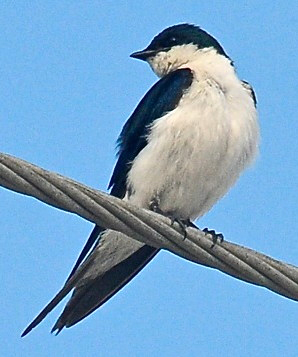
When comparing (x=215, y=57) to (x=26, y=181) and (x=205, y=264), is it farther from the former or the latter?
(x=26, y=181)

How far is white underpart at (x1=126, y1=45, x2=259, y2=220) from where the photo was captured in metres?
4.08

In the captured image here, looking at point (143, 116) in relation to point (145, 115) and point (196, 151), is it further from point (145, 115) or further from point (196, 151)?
point (196, 151)

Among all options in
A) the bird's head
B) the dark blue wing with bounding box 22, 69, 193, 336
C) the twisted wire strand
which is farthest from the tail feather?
the bird's head

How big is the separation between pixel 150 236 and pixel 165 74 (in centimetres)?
214

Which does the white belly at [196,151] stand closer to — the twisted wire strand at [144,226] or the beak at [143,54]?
the beak at [143,54]

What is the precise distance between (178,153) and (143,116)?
0.32m

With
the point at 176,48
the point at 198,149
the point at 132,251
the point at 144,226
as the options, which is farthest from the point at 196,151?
the point at 144,226

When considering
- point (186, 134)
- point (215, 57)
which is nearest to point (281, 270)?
point (186, 134)

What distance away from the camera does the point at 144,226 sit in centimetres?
276

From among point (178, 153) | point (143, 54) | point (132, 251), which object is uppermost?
point (143, 54)

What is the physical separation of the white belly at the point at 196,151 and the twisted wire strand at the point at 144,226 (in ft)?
3.79

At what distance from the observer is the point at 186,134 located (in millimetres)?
4059

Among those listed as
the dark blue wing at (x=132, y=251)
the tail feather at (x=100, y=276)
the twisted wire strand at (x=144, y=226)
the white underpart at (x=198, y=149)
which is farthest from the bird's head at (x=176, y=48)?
the twisted wire strand at (x=144, y=226)

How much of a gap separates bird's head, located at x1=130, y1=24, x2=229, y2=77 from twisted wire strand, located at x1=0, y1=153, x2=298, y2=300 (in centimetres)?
197
